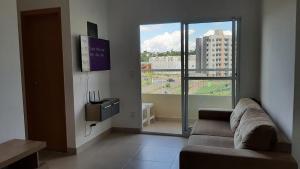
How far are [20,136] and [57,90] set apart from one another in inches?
58.3

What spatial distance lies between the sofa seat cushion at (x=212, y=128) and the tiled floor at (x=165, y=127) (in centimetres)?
113

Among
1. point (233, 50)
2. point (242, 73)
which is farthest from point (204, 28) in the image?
point (242, 73)

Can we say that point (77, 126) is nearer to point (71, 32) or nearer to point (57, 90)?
point (57, 90)

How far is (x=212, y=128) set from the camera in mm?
3449

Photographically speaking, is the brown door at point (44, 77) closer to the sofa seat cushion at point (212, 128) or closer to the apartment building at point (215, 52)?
the sofa seat cushion at point (212, 128)

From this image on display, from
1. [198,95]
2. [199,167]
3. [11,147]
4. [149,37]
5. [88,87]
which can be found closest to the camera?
[11,147]

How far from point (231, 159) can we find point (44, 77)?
302 cm

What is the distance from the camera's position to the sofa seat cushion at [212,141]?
9.37 ft


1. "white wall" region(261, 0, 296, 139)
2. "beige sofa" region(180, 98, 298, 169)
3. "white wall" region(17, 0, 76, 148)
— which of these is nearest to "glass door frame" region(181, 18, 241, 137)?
"white wall" region(261, 0, 296, 139)

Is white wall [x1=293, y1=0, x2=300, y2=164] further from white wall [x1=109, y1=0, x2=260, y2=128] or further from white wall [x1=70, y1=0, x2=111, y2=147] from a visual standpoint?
white wall [x1=70, y1=0, x2=111, y2=147]

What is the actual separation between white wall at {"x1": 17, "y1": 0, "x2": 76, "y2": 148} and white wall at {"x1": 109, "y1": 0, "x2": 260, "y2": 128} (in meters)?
1.26

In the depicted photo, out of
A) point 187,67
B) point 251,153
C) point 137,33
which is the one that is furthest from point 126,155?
point 137,33

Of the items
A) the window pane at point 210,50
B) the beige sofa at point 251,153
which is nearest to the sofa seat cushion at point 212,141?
the beige sofa at point 251,153

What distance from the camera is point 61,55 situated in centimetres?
372
